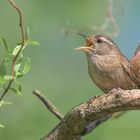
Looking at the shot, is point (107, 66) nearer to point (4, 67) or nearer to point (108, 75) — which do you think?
point (108, 75)

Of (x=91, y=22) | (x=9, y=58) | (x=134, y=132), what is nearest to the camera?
(x=9, y=58)

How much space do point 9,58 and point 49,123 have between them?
2885 millimetres

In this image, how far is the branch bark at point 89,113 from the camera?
286cm

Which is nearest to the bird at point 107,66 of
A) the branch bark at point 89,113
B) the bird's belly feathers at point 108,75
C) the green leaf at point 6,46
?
the bird's belly feathers at point 108,75

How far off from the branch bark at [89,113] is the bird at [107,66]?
2.74 feet

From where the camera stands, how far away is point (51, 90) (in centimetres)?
564

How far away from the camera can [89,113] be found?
2.92 m

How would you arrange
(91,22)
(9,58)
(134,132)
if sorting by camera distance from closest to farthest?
(9,58) < (134,132) < (91,22)

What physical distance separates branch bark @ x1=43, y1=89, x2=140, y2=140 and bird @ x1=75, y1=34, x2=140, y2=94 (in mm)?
834

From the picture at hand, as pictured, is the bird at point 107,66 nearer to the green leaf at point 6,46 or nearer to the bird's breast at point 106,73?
the bird's breast at point 106,73

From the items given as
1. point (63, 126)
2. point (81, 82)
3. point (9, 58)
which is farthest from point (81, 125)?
point (81, 82)

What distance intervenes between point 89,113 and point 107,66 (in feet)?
3.44

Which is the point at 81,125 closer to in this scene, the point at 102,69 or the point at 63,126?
the point at 63,126

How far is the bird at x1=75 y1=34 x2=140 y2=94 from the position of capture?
3.83m
